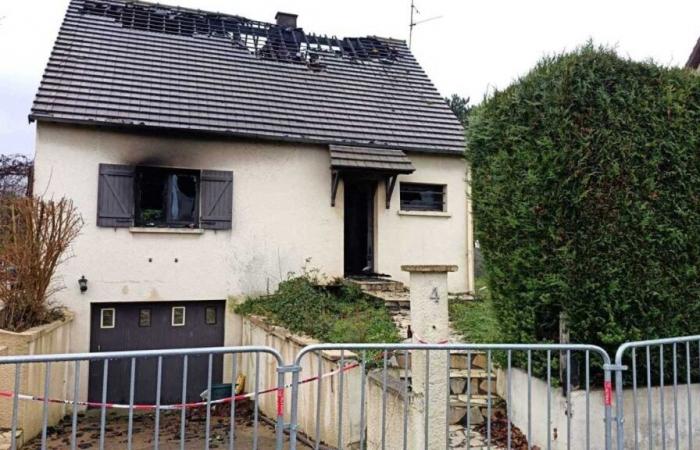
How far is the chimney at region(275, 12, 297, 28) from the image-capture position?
52.3 feet

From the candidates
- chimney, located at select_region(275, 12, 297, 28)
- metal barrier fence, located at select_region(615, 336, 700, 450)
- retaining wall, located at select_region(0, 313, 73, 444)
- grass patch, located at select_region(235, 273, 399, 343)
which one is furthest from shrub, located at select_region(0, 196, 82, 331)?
chimney, located at select_region(275, 12, 297, 28)

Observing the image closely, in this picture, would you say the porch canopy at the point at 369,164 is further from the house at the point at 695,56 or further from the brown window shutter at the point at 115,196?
the house at the point at 695,56

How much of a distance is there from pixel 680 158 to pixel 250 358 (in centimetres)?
810

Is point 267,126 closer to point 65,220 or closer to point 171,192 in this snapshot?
point 171,192

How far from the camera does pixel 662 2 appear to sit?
8.55 metres

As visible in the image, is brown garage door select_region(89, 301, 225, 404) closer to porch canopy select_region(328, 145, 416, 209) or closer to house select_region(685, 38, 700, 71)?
porch canopy select_region(328, 145, 416, 209)

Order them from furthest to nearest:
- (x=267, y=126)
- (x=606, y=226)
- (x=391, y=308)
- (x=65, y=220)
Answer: (x=267, y=126)
(x=391, y=308)
(x=65, y=220)
(x=606, y=226)

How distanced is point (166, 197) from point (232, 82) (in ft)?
12.0

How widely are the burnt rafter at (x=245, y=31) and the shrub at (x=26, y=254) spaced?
299 inches

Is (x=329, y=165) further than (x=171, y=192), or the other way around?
(x=329, y=165)

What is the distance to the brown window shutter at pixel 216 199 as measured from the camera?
10.9m

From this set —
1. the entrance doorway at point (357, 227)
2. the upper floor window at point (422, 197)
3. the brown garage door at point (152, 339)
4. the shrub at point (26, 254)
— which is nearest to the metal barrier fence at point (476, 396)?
the shrub at point (26, 254)

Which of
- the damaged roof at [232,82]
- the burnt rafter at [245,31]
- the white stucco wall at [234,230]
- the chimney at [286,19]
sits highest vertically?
the chimney at [286,19]

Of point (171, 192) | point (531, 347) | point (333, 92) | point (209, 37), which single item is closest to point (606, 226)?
point (531, 347)
